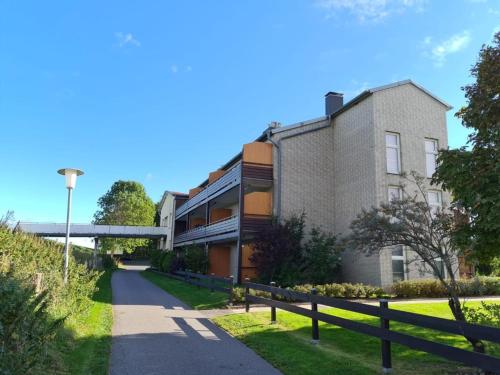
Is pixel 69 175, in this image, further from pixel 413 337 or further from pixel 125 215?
pixel 125 215

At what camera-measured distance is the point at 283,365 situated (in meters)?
6.89

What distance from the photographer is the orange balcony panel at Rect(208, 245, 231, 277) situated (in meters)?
28.8

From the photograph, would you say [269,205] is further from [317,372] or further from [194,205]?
[317,372]

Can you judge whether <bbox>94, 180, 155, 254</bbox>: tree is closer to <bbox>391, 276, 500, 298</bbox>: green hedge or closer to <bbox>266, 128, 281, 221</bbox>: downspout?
<bbox>266, 128, 281, 221</bbox>: downspout

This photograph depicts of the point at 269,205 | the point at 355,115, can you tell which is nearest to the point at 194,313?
the point at 269,205

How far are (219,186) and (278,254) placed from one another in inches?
337

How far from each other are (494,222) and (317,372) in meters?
3.25

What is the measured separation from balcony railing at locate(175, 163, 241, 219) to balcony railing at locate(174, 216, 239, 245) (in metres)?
1.98

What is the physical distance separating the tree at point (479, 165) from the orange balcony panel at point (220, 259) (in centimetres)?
2283

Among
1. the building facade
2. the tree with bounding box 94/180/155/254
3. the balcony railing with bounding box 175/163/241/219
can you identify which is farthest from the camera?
the tree with bounding box 94/180/155/254

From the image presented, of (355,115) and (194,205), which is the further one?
(194,205)

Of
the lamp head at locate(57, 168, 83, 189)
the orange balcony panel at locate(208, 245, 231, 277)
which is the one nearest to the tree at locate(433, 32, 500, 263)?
the lamp head at locate(57, 168, 83, 189)

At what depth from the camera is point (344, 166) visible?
22641 mm

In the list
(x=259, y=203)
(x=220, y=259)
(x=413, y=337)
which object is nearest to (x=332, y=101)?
(x=259, y=203)
